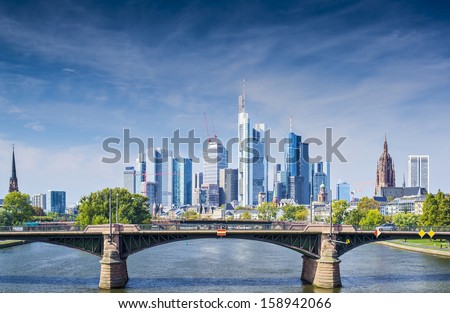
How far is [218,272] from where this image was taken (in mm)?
93375

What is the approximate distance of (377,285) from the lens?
80125 mm

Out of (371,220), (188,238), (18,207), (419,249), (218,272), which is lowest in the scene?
(419,249)

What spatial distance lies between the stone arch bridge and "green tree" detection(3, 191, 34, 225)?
332 feet

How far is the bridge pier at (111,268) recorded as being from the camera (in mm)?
76250

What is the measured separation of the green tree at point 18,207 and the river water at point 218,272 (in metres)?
50.6

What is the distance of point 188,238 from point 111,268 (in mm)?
12245

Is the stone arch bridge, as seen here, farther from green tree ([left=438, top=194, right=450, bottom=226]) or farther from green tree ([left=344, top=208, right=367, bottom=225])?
green tree ([left=344, top=208, right=367, bottom=225])

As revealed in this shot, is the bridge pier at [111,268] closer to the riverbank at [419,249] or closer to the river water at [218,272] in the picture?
the river water at [218,272]

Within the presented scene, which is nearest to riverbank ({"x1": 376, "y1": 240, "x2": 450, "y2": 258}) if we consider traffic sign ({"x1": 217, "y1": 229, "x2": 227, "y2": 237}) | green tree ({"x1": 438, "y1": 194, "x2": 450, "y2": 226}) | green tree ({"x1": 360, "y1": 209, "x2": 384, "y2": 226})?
green tree ({"x1": 438, "y1": 194, "x2": 450, "y2": 226})

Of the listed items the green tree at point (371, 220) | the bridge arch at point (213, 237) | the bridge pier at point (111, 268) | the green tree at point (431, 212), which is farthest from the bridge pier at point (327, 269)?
the green tree at point (371, 220)

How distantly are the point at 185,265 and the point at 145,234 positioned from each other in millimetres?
24732

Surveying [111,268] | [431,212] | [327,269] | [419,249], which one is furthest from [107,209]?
[431,212]

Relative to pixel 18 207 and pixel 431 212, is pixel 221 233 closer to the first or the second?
pixel 431 212
